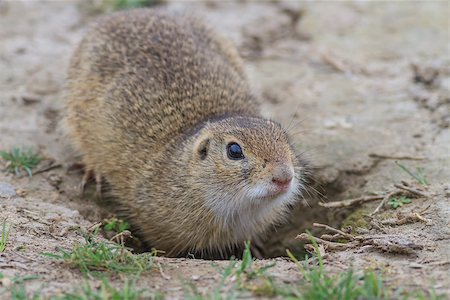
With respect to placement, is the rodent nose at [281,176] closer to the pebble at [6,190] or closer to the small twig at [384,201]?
the small twig at [384,201]

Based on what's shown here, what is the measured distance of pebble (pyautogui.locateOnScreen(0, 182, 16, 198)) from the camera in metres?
5.71

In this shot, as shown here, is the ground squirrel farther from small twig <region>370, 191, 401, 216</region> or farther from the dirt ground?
small twig <region>370, 191, 401, 216</region>

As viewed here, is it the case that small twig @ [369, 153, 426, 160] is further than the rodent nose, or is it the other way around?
small twig @ [369, 153, 426, 160]

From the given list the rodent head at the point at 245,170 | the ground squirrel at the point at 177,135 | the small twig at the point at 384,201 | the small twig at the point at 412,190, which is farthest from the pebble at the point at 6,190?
the small twig at the point at 412,190

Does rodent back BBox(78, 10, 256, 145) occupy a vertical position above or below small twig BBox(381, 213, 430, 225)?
above

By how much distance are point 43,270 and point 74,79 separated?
3.33 meters

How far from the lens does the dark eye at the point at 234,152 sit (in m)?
5.25

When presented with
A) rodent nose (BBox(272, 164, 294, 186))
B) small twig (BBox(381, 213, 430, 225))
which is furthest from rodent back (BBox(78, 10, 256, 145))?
small twig (BBox(381, 213, 430, 225))

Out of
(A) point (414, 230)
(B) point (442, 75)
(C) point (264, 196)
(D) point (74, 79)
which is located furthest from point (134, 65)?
(B) point (442, 75)

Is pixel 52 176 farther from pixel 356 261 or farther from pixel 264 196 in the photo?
pixel 356 261

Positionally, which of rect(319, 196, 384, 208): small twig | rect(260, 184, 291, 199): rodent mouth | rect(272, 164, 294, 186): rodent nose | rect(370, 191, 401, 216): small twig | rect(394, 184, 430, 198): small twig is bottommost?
rect(319, 196, 384, 208): small twig

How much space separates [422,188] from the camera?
5.62m

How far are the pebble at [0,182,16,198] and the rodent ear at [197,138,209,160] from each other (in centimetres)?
169

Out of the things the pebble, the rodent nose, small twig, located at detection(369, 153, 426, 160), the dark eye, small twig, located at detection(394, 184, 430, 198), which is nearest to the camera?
the rodent nose
